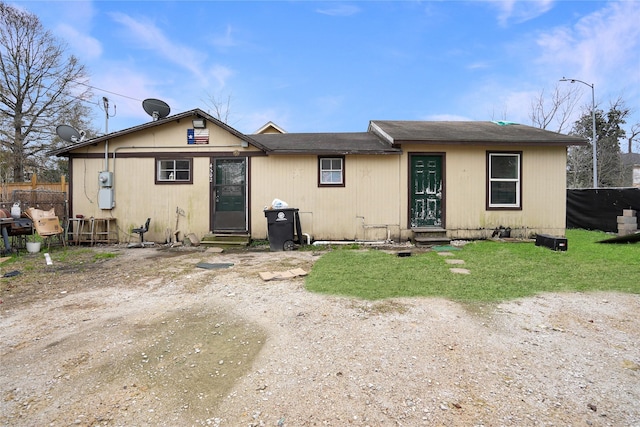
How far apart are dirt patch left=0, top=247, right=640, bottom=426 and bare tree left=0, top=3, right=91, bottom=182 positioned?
1960cm

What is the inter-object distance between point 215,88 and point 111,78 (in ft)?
22.6

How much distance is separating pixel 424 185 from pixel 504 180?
87.5 inches

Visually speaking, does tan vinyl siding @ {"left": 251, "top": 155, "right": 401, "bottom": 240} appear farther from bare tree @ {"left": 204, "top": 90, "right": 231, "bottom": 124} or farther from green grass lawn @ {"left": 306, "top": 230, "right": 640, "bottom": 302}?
bare tree @ {"left": 204, "top": 90, "right": 231, "bottom": 124}

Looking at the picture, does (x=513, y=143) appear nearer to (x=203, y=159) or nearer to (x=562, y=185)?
(x=562, y=185)

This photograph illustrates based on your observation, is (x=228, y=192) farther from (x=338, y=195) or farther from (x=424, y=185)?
(x=424, y=185)

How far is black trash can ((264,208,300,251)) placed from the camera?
788cm

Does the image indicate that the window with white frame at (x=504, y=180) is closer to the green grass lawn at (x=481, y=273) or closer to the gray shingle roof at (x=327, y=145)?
the green grass lawn at (x=481, y=273)

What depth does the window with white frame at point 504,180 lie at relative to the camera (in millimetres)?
8812

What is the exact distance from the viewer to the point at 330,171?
8836 millimetres

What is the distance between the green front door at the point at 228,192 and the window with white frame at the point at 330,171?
217cm

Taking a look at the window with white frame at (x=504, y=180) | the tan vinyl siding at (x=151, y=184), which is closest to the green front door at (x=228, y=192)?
the tan vinyl siding at (x=151, y=184)

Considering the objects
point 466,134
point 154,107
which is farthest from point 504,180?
point 154,107

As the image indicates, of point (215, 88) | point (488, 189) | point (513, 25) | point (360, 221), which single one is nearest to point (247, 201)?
point (360, 221)

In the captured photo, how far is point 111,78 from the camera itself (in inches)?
749
